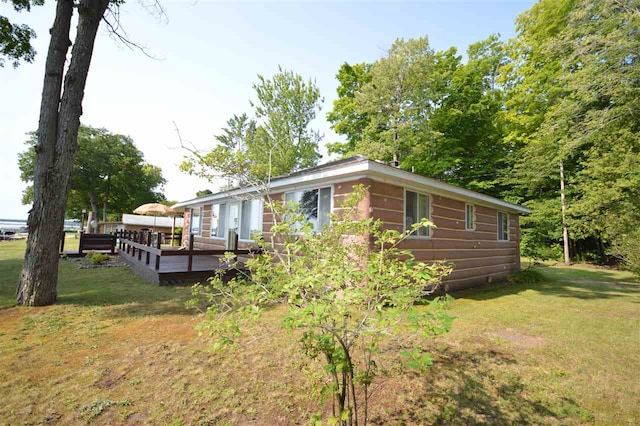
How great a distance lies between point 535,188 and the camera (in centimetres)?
1845

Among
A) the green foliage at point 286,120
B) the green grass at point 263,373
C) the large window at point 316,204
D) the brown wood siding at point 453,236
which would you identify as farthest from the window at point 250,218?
the green foliage at point 286,120

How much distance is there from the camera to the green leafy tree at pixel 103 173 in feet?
109

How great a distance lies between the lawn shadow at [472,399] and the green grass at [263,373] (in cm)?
1

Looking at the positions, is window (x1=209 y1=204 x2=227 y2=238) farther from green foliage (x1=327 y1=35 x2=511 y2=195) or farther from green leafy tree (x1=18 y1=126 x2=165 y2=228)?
green leafy tree (x1=18 y1=126 x2=165 y2=228)

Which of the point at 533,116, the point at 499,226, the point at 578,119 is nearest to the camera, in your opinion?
the point at 499,226

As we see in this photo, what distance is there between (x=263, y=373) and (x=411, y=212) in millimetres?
5238

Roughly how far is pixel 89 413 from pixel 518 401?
3.79 meters

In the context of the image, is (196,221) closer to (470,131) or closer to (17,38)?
(17,38)

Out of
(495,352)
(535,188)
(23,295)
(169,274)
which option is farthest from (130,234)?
(535,188)

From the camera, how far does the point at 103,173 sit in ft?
115

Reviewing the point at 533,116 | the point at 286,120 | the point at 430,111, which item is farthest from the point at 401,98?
the point at 286,120

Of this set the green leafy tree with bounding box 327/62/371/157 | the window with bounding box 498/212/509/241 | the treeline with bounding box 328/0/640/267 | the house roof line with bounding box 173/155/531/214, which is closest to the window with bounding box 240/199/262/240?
the house roof line with bounding box 173/155/531/214

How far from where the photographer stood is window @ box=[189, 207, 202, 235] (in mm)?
14258

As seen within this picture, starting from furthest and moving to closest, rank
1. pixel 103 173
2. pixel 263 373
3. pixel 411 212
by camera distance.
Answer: pixel 103 173 → pixel 411 212 → pixel 263 373
